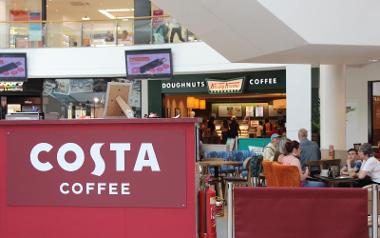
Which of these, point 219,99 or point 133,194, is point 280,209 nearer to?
point 133,194

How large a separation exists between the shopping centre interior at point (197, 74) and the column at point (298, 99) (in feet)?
0.09

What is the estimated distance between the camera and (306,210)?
4355mm

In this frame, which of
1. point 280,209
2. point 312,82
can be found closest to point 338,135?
point 312,82

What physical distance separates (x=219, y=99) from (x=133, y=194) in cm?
1643

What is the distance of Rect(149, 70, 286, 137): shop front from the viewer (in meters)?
17.3

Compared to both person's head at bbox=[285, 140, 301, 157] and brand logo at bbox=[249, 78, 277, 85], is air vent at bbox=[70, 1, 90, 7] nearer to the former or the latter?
brand logo at bbox=[249, 78, 277, 85]

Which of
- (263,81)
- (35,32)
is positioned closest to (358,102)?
(263,81)

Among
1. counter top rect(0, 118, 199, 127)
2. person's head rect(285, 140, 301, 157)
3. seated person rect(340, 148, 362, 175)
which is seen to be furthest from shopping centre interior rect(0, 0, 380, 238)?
seated person rect(340, 148, 362, 175)

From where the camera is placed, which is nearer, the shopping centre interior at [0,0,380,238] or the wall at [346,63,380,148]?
the shopping centre interior at [0,0,380,238]

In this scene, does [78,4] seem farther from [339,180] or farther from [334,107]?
[339,180]

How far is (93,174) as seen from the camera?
440cm

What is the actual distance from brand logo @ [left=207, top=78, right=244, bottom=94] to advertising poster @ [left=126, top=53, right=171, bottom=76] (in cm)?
183

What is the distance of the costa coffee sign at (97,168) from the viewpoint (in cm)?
433

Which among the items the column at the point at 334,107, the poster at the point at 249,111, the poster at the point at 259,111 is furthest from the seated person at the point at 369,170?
the poster at the point at 249,111
